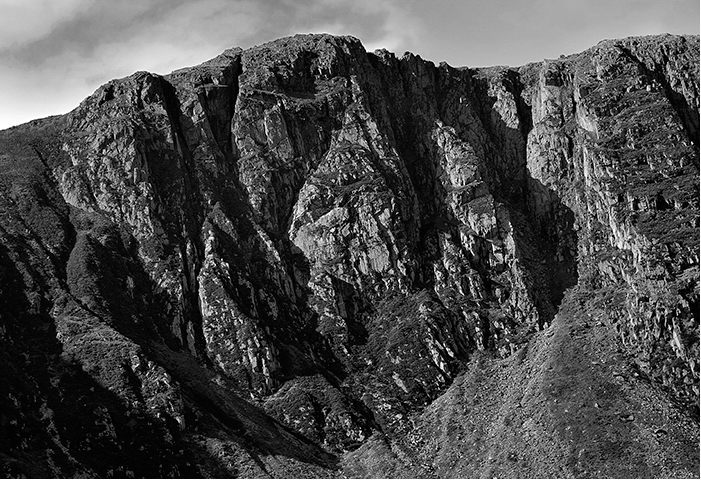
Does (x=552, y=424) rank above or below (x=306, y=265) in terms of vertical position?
below

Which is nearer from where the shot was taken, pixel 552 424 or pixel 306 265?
pixel 552 424

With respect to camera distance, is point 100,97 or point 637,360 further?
point 100,97

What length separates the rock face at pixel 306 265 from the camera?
425 feet

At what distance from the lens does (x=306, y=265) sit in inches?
6594

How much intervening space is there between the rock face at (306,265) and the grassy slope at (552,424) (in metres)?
0.95

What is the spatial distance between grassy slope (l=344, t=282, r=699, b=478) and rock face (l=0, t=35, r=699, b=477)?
0.95 meters

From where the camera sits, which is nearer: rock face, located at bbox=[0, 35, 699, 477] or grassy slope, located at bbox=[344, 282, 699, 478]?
grassy slope, located at bbox=[344, 282, 699, 478]

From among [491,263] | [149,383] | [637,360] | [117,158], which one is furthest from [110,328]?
[637,360]

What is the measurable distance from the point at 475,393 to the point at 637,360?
84.4ft

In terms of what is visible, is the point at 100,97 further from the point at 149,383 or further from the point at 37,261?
the point at 149,383

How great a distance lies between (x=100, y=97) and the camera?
18925 centimetres

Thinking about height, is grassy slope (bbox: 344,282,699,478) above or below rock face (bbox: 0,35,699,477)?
below

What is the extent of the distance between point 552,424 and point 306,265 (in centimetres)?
5908

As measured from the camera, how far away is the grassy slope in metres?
120
